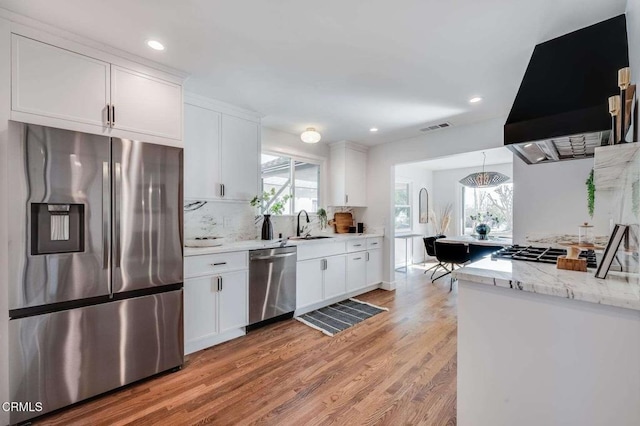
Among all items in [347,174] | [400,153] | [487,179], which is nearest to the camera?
[400,153]

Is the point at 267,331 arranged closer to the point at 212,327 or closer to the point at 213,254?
the point at 212,327

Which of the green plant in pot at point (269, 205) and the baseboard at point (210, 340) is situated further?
the green plant in pot at point (269, 205)

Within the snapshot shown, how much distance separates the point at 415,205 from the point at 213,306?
5718 mm

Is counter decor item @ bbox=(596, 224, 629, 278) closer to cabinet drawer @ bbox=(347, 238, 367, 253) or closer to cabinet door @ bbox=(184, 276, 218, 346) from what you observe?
cabinet door @ bbox=(184, 276, 218, 346)

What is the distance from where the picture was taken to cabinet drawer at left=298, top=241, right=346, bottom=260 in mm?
3391

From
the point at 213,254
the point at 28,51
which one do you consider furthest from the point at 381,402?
the point at 28,51

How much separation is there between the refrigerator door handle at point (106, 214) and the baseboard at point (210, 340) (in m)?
1.00

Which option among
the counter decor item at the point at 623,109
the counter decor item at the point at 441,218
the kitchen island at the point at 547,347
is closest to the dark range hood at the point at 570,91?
the counter decor item at the point at 623,109

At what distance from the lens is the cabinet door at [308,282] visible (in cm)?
336

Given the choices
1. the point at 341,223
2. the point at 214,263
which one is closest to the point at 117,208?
the point at 214,263

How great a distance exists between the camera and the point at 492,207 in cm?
654

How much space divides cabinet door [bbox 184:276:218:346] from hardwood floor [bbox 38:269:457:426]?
0.21m

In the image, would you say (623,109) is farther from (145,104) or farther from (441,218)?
(441,218)

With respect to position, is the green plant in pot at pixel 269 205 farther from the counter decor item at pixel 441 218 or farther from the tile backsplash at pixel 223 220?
the counter decor item at pixel 441 218
